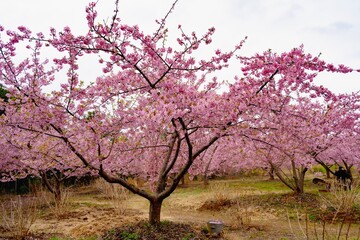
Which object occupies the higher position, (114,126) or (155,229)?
(114,126)

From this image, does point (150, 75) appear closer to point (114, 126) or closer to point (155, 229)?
point (114, 126)

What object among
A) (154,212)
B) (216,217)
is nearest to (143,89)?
(154,212)

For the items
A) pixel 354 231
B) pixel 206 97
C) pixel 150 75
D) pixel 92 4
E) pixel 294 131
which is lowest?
pixel 354 231

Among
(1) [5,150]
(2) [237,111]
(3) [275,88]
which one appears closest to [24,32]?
(2) [237,111]

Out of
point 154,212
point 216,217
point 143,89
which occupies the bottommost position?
point 216,217

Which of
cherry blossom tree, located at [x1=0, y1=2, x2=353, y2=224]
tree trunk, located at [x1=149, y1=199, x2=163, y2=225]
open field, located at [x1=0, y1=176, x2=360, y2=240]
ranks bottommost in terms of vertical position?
open field, located at [x1=0, y1=176, x2=360, y2=240]

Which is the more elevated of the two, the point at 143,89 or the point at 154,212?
the point at 143,89

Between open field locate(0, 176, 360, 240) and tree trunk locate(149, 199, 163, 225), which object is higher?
tree trunk locate(149, 199, 163, 225)

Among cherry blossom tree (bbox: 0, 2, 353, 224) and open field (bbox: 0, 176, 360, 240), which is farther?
open field (bbox: 0, 176, 360, 240)

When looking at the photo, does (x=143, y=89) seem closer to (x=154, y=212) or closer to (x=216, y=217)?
(x=154, y=212)

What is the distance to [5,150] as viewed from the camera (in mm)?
10422

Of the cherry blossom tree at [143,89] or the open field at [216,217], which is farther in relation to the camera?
the open field at [216,217]

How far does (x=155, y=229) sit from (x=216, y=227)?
1.52 metres

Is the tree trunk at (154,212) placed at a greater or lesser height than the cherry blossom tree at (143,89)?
lesser
